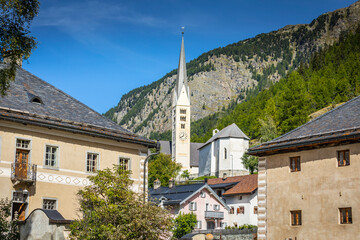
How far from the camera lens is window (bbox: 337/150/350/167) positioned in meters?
28.4

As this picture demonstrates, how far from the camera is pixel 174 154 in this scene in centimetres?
15438

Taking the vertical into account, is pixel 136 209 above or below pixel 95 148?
below

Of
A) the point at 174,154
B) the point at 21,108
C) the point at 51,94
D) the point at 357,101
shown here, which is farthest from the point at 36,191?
the point at 174,154

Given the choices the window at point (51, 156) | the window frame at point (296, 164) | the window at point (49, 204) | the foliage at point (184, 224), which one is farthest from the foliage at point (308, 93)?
the window at point (49, 204)

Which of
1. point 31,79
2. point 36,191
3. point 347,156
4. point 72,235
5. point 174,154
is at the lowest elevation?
point 72,235

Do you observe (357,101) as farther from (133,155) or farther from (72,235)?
(72,235)

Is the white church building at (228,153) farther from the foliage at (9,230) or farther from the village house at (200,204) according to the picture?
the foliage at (9,230)

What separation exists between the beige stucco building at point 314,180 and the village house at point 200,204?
33.8 m

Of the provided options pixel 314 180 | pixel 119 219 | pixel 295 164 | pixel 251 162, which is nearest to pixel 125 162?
pixel 119 219

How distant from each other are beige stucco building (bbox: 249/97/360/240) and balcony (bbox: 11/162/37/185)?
13563 millimetres

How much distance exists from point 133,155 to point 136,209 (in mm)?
7820

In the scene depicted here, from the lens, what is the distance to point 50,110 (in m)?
28.6

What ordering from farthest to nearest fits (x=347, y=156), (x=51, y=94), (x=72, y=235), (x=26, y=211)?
(x=51, y=94) → (x=347, y=156) → (x=26, y=211) → (x=72, y=235)

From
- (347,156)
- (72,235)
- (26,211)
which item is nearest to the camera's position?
(72,235)
